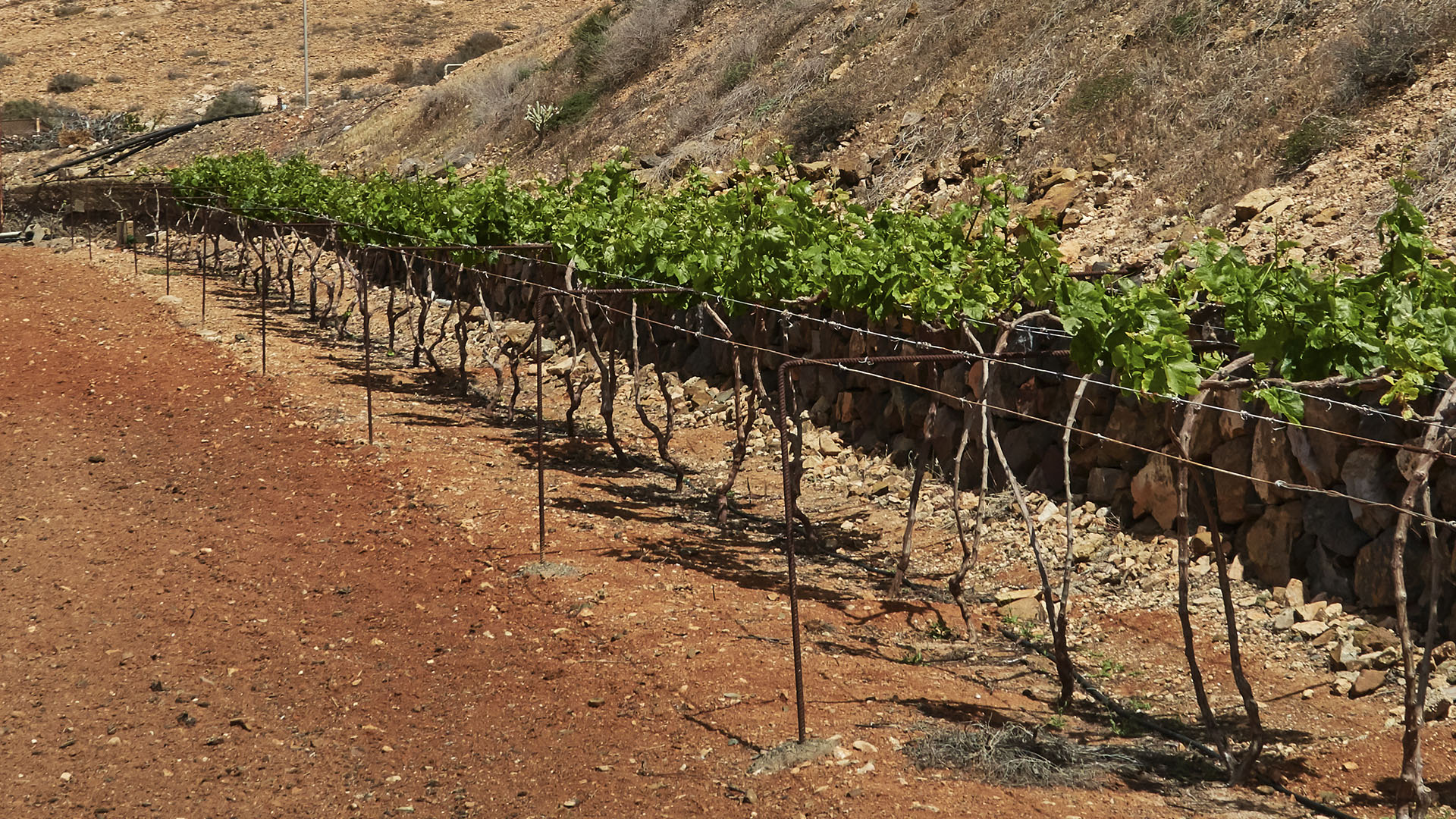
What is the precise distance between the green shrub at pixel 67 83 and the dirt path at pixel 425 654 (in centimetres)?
3900

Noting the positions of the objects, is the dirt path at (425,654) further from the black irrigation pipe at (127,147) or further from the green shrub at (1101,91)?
the black irrigation pipe at (127,147)

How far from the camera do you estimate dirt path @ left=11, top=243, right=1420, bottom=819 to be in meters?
5.32

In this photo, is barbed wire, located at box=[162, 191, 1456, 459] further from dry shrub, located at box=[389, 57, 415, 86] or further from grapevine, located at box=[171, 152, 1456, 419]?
dry shrub, located at box=[389, 57, 415, 86]

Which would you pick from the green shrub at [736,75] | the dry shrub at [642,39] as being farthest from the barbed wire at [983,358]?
the dry shrub at [642,39]

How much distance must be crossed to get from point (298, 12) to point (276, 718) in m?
53.3

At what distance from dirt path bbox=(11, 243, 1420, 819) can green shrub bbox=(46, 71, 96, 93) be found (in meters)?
39.0

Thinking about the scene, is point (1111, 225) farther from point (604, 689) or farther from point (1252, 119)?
point (604, 689)

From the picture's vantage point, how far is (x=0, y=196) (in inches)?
1083

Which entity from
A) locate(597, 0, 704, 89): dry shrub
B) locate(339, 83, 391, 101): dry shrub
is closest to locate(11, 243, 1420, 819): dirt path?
locate(597, 0, 704, 89): dry shrub

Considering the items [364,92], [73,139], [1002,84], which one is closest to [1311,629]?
[1002,84]

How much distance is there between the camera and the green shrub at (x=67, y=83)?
45375 mm

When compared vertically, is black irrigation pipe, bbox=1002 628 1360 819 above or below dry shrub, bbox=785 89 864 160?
below

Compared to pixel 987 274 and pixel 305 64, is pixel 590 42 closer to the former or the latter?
pixel 305 64

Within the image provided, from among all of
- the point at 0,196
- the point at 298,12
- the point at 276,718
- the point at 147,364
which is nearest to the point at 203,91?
the point at 298,12
